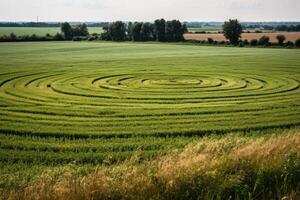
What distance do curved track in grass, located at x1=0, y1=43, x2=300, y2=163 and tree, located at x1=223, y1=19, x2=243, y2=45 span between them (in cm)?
7972

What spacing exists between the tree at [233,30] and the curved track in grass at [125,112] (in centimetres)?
7972

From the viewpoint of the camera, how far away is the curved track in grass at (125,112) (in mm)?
16047

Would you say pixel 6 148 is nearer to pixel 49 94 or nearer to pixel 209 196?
pixel 209 196

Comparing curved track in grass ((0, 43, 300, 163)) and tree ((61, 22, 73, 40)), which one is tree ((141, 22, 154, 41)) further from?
curved track in grass ((0, 43, 300, 163))

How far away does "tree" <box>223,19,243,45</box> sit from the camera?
11412cm

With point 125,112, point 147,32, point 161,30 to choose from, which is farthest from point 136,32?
point 125,112

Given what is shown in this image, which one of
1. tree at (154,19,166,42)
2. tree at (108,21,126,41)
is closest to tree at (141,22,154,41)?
tree at (154,19,166,42)

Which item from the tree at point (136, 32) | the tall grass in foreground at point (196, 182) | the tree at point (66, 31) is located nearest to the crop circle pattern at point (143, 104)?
the tall grass in foreground at point (196, 182)

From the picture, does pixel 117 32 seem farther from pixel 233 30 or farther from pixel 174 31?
pixel 233 30

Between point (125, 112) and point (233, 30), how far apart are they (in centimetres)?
9770

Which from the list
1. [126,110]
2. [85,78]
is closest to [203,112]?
[126,110]

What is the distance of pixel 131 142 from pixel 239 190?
8.03 m

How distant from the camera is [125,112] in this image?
72.9 ft

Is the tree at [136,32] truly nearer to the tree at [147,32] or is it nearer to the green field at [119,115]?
the tree at [147,32]
